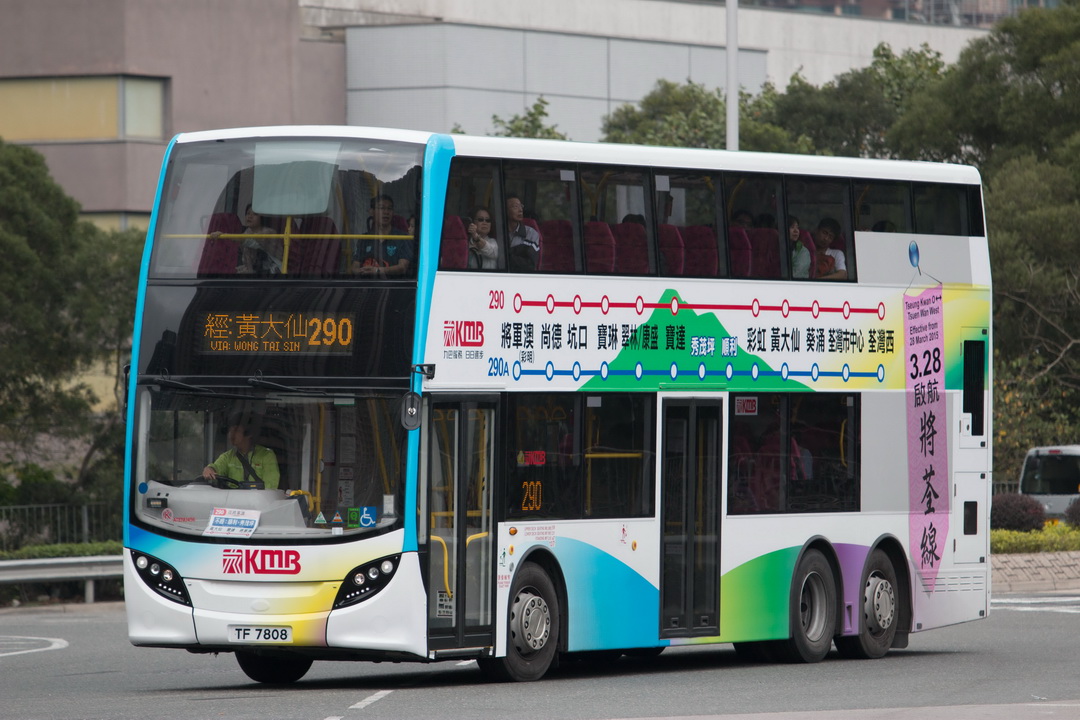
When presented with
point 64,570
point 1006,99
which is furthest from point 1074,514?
point 64,570

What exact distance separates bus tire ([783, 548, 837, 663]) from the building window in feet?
115

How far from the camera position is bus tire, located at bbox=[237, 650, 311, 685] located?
15820 millimetres

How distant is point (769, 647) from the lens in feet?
58.6

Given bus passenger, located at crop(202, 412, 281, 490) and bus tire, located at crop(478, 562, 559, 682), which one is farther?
bus tire, located at crop(478, 562, 559, 682)

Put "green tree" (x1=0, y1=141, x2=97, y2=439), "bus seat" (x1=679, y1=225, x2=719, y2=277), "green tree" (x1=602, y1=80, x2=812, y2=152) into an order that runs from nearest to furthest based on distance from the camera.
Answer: "bus seat" (x1=679, y1=225, x2=719, y2=277), "green tree" (x1=0, y1=141, x2=97, y2=439), "green tree" (x1=602, y1=80, x2=812, y2=152)

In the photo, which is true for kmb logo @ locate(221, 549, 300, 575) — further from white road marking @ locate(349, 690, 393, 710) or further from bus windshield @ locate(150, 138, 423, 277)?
bus windshield @ locate(150, 138, 423, 277)

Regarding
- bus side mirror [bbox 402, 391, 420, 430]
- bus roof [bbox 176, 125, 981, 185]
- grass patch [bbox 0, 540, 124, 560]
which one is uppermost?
bus roof [bbox 176, 125, 981, 185]

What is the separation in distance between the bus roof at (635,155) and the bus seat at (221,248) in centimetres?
65

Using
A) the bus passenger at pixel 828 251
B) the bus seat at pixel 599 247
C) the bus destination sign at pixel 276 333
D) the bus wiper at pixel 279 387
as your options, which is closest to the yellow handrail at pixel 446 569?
the bus wiper at pixel 279 387

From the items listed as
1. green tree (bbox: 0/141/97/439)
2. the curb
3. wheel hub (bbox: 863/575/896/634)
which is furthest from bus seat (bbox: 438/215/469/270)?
green tree (bbox: 0/141/97/439)

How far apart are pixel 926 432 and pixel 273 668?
660cm

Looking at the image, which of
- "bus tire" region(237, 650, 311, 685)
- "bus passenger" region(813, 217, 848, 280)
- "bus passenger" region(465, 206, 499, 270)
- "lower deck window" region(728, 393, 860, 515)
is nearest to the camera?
"bus passenger" region(465, 206, 499, 270)

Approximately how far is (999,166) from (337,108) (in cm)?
2181

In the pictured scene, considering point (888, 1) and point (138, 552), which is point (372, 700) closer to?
point (138, 552)
